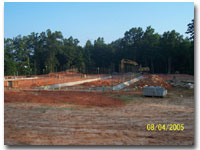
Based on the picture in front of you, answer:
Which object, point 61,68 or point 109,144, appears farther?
point 61,68

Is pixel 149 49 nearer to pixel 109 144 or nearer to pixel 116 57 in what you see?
A: pixel 116 57

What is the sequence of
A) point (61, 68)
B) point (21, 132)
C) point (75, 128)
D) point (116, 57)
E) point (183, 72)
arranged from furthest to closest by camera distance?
point (116, 57)
point (61, 68)
point (183, 72)
point (75, 128)
point (21, 132)

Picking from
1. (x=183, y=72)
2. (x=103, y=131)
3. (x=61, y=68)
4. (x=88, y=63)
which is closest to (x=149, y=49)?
(x=183, y=72)

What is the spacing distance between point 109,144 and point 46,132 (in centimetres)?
176

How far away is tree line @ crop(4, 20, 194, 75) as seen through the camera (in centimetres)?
4272

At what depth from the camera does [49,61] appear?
44781mm

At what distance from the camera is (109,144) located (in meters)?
3.98

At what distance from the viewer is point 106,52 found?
58.5 metres

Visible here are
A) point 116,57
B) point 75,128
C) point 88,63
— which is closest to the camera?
point 75,128

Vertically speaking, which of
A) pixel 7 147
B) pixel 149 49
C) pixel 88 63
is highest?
pixel 149 49

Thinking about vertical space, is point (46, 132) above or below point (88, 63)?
below

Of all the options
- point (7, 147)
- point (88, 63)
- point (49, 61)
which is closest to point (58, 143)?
point (7, 147)

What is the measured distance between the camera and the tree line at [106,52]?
42.7m

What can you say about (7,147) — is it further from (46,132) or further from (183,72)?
(183,72)
